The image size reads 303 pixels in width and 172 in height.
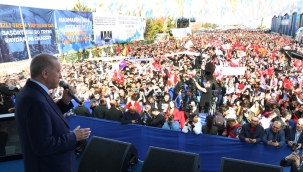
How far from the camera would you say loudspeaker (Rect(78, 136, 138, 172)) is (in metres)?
2.97

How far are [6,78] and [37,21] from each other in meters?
2.32

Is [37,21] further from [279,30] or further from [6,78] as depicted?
[279,30]

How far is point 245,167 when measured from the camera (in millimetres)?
2559

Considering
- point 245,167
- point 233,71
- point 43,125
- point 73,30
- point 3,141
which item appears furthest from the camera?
point 73,30

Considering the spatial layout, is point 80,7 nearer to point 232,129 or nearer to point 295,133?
point 232,129

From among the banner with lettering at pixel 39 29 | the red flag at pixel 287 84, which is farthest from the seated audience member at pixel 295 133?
the banner with lettering at pixel 39 29

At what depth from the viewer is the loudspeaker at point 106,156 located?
297cm

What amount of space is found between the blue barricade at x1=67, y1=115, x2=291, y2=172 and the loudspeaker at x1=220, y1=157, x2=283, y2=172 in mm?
870

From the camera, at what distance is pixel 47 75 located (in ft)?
4.53

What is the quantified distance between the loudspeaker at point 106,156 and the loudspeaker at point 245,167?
1.20 m

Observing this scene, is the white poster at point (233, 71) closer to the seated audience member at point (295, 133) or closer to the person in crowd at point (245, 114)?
the person in crowd at point (245, 114)

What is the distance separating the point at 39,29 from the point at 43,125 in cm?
829

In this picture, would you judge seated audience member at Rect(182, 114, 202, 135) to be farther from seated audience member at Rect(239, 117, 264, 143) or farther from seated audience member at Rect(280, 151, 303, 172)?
seated audience member at Rect(280, 151, 303, 172)

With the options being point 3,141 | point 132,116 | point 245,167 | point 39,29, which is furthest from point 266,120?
point 39,29
